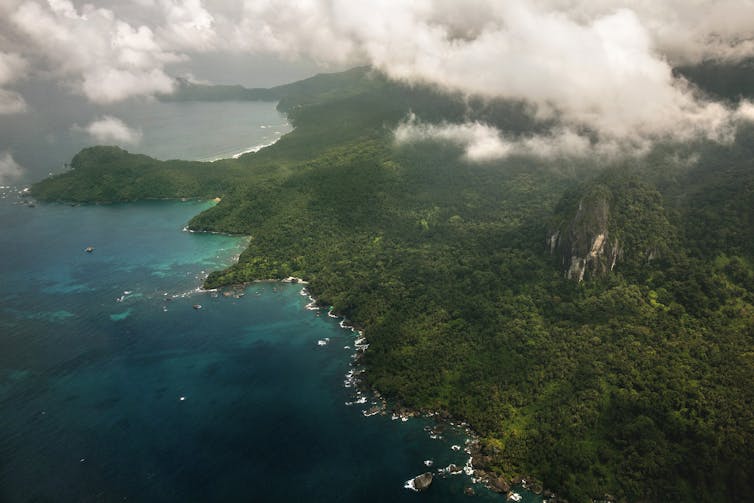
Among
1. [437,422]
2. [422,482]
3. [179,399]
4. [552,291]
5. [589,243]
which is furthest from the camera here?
[552,291]

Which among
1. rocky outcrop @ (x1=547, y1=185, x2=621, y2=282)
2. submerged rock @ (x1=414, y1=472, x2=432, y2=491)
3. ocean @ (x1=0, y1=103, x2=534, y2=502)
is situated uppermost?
rocky outcrop @ (x1=547, y1=185, x2=621, y2=282)

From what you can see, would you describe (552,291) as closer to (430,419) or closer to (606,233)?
(606,233)

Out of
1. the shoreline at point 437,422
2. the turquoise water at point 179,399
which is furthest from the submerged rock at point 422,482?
the shoreline at point 437,422

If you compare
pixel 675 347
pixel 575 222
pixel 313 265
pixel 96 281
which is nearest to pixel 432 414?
pixel 675 347

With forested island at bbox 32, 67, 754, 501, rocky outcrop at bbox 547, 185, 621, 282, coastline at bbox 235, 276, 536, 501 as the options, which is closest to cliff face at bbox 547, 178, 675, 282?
rocky outcrop at bbox 547, 185, 621, 282

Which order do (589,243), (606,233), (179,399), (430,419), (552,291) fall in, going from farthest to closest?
(552,291)
(606,233)
(589,243)
(179,399)
(430,419)

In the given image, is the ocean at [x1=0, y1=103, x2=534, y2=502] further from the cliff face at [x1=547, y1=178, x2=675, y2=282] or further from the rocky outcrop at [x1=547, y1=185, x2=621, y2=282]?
the cliff face at [x1=547, y1=178, x2=675, y2=282]

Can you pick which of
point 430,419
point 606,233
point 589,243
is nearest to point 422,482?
point 430,419

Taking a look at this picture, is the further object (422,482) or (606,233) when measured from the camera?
(606,233)
